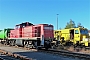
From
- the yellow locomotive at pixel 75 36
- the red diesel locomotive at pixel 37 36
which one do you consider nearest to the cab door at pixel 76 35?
the yellow locomotive at pixel 75 36

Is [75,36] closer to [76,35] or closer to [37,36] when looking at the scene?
[76,35]

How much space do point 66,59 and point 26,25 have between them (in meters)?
13.2

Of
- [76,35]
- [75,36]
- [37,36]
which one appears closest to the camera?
[37,36]

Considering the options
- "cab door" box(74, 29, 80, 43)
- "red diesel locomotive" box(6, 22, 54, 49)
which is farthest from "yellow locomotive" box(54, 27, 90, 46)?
"red diesel locomotive" box(6, 22, 54, 49)

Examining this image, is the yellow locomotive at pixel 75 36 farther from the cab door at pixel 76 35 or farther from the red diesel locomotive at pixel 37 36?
the red diesel locomotive at pixel 37 36

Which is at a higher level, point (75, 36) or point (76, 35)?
point (76, 35)

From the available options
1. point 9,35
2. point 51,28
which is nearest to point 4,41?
point 9,35

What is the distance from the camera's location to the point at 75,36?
2811 centimetres

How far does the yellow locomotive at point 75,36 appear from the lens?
26.7m

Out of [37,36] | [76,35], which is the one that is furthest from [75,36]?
[37,36]

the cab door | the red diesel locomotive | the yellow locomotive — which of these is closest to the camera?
the red diesel locomotive

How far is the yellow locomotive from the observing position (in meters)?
26.7

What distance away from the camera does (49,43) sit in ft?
67.9

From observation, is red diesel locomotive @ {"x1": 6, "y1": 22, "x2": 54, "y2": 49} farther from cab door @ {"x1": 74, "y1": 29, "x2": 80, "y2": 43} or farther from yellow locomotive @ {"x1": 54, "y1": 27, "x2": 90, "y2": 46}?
cab door @ {"x1": 74, "y1": 29, "x2": 80, "y2": 43}
